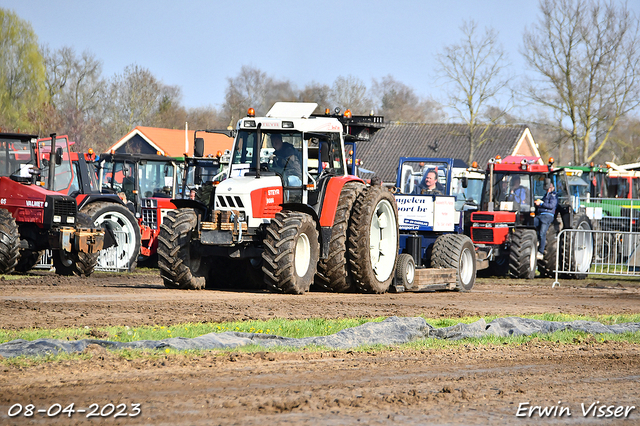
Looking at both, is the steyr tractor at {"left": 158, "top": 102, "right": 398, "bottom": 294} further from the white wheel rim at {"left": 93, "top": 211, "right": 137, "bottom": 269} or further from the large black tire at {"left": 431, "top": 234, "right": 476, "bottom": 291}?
the white wheel rim at {"left": 93, "top": 211, "right": 137, "bottom": 269}

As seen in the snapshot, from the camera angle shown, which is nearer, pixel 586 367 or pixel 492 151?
pixel 586 367

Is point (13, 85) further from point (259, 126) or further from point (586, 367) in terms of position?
point (586, 367)

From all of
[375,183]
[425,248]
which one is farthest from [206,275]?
[425,248]

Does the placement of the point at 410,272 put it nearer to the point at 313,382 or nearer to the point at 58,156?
the point at 58,156

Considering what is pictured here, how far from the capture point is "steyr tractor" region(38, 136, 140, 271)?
52.0 ft

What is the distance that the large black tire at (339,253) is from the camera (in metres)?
12.6

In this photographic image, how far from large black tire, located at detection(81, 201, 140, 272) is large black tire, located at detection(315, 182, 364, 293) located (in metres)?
5.22

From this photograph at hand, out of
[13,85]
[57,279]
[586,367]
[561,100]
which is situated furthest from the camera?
[13,85]

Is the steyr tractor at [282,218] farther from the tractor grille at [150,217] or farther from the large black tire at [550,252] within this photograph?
the large black tire at [550,252]

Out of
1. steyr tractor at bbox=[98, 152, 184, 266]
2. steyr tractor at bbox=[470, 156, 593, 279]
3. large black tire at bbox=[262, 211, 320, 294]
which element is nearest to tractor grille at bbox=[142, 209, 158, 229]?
steyr tractor at bbox=[98, 152, 184, 266]

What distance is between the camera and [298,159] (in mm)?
12461

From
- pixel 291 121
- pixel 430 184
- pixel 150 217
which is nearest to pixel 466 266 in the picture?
pixel 430 184

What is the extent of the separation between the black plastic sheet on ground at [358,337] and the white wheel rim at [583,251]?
32.8 ft

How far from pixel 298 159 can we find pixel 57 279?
4.85m
